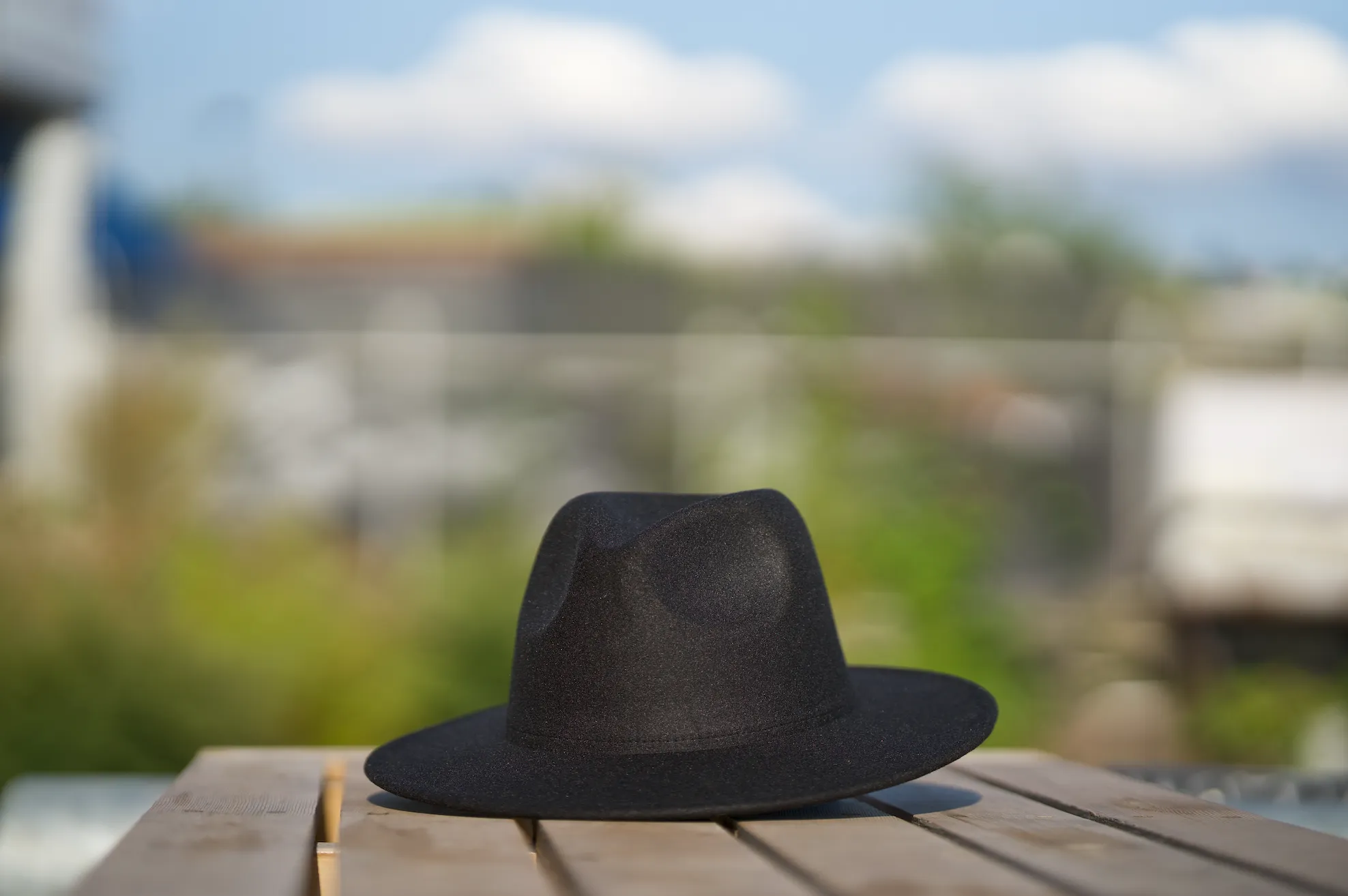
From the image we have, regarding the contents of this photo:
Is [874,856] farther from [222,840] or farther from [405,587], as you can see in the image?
[405,587]

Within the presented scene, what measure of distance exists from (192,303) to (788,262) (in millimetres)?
3207

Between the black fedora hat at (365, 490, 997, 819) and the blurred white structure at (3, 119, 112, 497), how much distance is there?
5853 millimetres

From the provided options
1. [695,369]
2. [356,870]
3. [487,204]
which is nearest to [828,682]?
[356,870]

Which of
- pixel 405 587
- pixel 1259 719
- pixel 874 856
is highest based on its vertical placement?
pixel 874 856

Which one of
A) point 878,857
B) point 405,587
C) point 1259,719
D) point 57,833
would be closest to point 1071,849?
point 878,857

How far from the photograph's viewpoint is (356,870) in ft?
3.83

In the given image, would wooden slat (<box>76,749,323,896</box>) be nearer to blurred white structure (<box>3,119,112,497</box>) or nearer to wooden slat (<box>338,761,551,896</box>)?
wooden slat (<box>338,761,551,896</box>)

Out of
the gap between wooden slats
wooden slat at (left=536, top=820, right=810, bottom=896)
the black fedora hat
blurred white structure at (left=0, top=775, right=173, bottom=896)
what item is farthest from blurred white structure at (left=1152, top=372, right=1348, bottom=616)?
wooden slat at (left=536, top=820, right=810, bottom=896)

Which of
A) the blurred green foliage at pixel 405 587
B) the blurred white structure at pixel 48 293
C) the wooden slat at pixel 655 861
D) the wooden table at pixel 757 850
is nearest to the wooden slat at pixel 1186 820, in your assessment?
the wooden table at pixel 757 850

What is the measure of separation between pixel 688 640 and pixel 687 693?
50 mm

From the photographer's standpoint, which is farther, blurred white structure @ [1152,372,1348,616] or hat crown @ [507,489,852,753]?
blurred white structure @ [1152,372,1348,616]

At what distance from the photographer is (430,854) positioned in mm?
1224

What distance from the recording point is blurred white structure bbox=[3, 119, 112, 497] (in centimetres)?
723

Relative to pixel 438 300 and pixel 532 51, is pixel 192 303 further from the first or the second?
pixel 532 51
